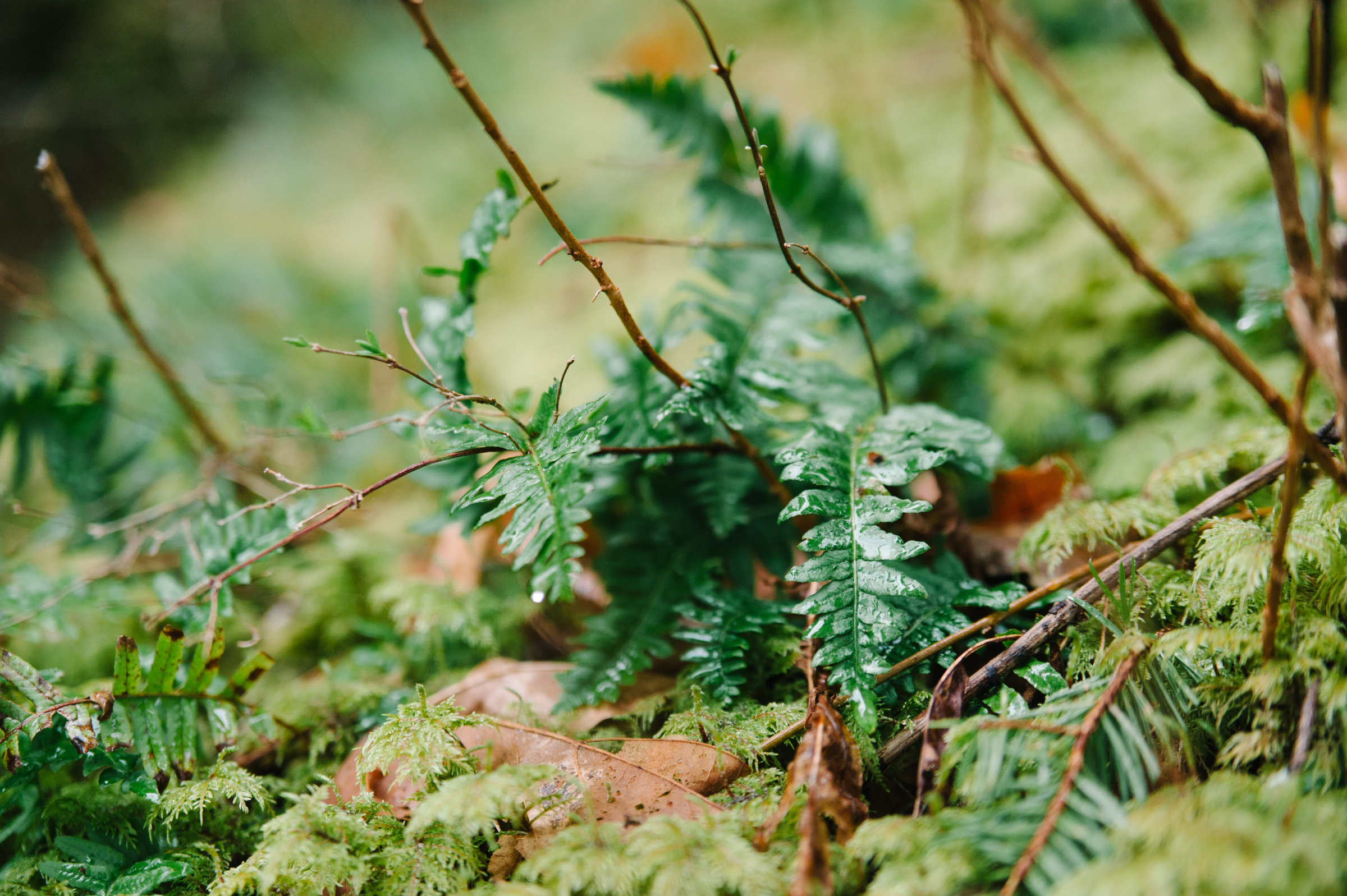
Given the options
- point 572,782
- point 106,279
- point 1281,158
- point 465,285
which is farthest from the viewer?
point 106,279

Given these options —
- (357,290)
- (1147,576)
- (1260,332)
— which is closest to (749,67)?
(357,290)

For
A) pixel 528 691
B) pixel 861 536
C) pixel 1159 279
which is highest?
pixel 1159 279

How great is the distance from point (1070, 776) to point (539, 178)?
3.82 m

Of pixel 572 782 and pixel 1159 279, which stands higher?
pixel 1159 279

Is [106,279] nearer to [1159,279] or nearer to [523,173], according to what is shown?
[523,173]

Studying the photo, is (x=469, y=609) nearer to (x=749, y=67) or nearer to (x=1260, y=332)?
(x=1260, y=332)

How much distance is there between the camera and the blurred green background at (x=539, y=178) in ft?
6.86

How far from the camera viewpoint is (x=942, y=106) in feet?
10.8

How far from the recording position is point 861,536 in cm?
110

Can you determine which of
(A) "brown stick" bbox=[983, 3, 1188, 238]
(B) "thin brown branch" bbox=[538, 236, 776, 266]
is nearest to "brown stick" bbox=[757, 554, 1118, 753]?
(B) "thin brown branch" bbox=[538, 236, 776, 266]

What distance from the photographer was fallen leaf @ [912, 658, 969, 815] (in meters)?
0.95

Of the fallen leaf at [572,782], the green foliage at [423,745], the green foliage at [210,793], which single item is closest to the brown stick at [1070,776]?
the fallen leaf at [572,782]

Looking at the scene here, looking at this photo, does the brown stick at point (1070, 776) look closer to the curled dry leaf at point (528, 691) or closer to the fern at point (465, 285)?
the curled dry leaf at point (528, 691)

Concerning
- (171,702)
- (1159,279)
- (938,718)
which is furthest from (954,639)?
(171,702)
